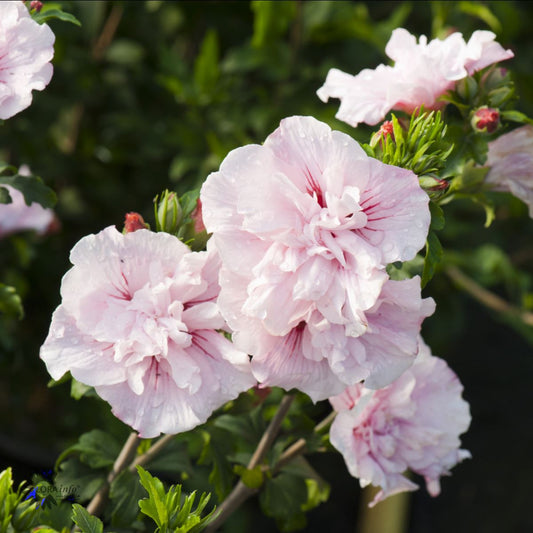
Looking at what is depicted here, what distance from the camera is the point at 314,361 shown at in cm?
57

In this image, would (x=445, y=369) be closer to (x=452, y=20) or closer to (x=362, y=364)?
(x=362, y=364)

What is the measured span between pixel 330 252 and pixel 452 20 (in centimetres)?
93

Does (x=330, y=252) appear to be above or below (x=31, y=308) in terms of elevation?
above

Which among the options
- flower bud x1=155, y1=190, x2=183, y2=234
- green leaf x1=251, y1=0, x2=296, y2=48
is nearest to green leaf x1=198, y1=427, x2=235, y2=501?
flower bud x1=155, y1=190, x2=183, y2=234

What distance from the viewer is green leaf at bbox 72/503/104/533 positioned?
544mm

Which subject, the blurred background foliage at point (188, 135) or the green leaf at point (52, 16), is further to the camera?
the blurred background foliage at point (188, 135)

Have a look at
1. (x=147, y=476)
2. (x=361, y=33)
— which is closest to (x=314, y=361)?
(x=147, y=476)

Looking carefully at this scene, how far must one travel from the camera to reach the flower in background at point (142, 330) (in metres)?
0.55

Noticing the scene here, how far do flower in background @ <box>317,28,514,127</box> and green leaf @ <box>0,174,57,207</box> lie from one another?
27 centimetres

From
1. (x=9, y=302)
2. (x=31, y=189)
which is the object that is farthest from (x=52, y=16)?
(x=9, y=302)

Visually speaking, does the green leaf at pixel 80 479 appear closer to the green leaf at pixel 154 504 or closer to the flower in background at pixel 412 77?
the green leaf at pixel 154 504

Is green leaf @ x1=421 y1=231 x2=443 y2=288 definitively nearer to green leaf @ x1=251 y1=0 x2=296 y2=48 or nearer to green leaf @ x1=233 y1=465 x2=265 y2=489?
green leaf @ x1=233 y1=465 x2=265 y2=489

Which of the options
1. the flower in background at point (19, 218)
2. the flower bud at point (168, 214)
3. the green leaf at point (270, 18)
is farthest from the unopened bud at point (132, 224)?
the green leaf at point (270, 18)

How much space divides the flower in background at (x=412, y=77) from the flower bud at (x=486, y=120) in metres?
0.03
